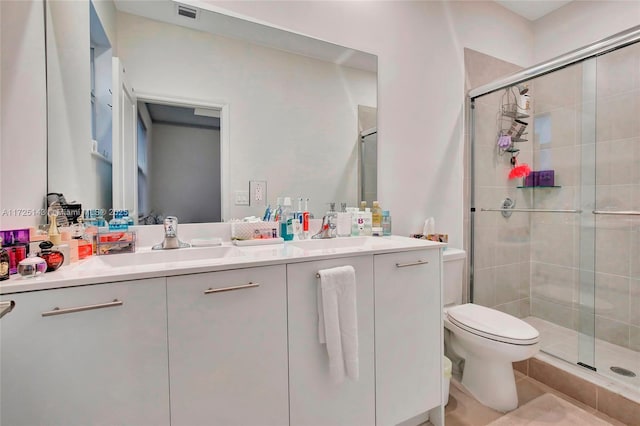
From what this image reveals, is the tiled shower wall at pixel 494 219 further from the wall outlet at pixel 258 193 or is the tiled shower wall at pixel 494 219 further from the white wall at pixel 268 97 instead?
the wall outlet at pixel 258 193

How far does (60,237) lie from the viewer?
1.00m

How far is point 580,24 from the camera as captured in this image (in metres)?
2.32

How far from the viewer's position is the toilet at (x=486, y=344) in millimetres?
1511

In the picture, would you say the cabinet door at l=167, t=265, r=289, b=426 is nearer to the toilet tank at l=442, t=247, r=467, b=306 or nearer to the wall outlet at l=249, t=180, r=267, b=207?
the wall outlet at l=249, t=180, r=267, b=207

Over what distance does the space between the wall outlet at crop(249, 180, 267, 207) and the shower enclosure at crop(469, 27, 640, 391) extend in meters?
1.59

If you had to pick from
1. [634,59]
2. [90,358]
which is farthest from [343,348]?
[634,59]

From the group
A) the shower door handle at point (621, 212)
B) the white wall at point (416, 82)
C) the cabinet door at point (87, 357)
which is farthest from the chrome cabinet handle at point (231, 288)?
the shower door handle at point (621, 212)

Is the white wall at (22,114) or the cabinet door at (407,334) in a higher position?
the white wall at (22,114)

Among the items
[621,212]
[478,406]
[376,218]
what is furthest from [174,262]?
[621,212]

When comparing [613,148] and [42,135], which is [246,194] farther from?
Result: [613,148]

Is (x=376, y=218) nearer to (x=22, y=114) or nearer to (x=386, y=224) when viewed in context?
(x=386, y=224)

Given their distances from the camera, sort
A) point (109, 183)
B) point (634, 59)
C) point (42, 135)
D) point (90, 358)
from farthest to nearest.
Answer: point (634, 59) → point (109, 183) → point (42, 135) → point (90, 358)

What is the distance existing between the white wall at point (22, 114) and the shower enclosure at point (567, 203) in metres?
2.45

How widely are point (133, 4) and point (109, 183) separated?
787 mm
